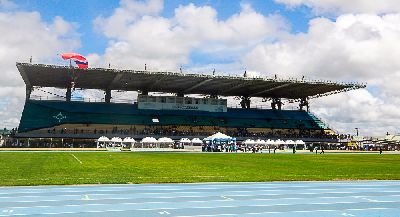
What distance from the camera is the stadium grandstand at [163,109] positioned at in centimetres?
7112

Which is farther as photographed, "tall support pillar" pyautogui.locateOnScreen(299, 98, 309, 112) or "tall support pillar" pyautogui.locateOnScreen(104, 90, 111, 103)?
"tall support pillar" pyautogui.locateOnScreen(299, 98, 309, 112)

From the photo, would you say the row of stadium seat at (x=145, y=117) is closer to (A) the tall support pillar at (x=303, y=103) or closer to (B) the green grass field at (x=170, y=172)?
(A) the tall support pillar at (x=303, y=103)

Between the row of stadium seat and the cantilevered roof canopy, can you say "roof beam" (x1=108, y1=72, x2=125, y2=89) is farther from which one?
the row of stadium seat

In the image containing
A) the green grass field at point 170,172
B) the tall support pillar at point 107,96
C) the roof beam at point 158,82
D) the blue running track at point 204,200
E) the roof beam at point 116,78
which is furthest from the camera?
the tall support pillar at point 107,96

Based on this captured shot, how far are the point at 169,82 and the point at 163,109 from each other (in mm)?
10062

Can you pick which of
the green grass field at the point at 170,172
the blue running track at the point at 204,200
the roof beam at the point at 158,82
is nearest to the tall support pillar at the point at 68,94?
the roof beam at the point at 158,82

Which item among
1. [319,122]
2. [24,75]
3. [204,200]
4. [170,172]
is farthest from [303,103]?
[204,200]

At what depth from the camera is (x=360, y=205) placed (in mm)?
12047

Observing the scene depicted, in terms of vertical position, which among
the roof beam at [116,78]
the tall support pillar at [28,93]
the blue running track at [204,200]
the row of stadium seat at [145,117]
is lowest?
the blue running track at [204,200]

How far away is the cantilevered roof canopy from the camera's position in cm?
6825

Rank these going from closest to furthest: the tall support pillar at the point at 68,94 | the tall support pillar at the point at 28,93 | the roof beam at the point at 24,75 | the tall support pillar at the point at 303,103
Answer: the roof beam at the point at 24,75, the tall support pillar at the point at 28,93, the tall support pillar at the point at 68,94, the tall support pillar at the point at 303,103

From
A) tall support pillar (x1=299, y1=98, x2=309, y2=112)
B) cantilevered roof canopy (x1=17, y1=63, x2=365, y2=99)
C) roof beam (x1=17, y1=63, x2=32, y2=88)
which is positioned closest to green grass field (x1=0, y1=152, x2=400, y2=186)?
roof beam (x1=17, y1=63, x2=32, y2=88)

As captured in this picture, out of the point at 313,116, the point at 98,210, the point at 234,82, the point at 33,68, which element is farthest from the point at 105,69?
the point at 98,210

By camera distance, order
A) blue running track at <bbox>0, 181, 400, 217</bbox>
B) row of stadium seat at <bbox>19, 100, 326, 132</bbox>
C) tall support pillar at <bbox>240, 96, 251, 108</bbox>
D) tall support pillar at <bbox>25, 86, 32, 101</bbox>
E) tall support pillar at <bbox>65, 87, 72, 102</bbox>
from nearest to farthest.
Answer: blue running track at <bbox>0, 181, 400, 217</bbox> < row of stadium seat at <bbox>19, 100, 326, 132</bbox> < tall support pillar at <bbox>25, 86, 32, 101</bbox> < tall support pillar at <bbox>65, 87, 72, 102</bbox> < tall support pillar at <bbox>240, 96, 251, 108</bbox>
